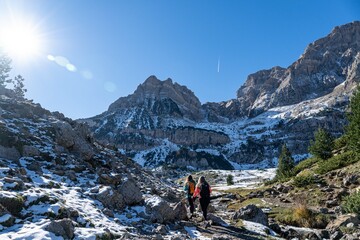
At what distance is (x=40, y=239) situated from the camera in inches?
393

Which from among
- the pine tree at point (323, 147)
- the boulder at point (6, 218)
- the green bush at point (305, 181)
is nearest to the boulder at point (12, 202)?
the boulder at point (6, 218)

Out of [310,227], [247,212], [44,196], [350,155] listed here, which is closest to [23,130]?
[44,196]

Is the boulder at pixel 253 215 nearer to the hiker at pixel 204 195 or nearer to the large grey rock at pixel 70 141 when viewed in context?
the hiker at pixel 204 195

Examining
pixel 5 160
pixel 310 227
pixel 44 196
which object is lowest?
pixel 310 227

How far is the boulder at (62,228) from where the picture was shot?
35.1 ft

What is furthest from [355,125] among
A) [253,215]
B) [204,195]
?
[204,195]

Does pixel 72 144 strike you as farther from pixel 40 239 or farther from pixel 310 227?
pixel 310 227

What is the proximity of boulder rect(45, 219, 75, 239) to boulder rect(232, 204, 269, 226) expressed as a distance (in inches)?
510

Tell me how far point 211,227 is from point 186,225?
1.62 metres

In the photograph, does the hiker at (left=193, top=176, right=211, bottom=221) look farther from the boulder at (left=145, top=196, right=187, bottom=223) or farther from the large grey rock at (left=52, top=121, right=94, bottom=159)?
the large grey rock at (left=52, top=121, right=94, bottom=159)

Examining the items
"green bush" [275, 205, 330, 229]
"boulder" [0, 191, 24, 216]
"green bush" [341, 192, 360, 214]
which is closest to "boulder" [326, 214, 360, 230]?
"green bush" [341, 192, 360, 214]

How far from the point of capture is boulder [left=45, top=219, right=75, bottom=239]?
35.1 ft

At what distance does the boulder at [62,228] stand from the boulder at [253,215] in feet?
42.5

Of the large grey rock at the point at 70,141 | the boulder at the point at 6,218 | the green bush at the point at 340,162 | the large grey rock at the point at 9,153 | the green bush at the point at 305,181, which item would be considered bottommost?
the boulder at the point at 6,218
